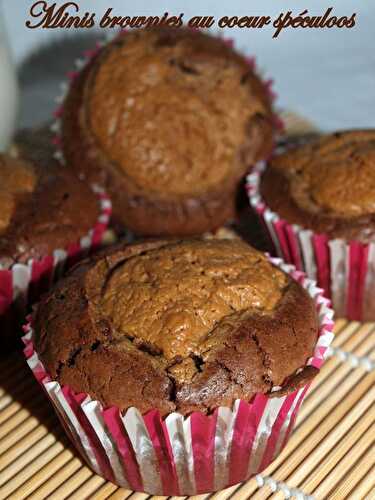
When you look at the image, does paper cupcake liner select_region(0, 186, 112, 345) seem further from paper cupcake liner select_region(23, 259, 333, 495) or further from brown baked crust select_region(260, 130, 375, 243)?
brown baked crust select_region(260, 130, 375, 243)

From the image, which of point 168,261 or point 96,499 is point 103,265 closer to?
point 168,261

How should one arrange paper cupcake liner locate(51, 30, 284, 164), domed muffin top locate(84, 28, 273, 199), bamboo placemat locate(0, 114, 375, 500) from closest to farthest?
bamboo placemat locate(0, 114, 375, 500), domed muffin top locate(84, 28, 273, 199), paper cupcake liner locate(51, 30, 284, 164)

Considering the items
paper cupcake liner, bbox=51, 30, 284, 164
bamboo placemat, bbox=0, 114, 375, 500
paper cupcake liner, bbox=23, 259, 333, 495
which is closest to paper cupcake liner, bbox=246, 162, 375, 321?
bamboo placemat, bbox=0, 114, 375, 500

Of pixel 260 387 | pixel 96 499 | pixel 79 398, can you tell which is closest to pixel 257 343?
pixel 260 387

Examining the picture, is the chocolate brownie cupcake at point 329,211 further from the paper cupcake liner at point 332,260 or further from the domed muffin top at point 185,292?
the domed muffin top at point 185,292

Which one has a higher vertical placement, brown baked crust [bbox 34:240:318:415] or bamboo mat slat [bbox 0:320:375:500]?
brown baked crust [bbox 34:240:318:415]

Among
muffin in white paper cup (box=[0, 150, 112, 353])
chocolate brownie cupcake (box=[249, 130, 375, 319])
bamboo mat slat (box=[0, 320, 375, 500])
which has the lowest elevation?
bamboo mat slat (box=[0, 320, 375, 500])

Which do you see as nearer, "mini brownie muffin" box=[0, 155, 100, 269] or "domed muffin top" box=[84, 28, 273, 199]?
"mini brownie muffin" box=[0, 155, 100, 269]
